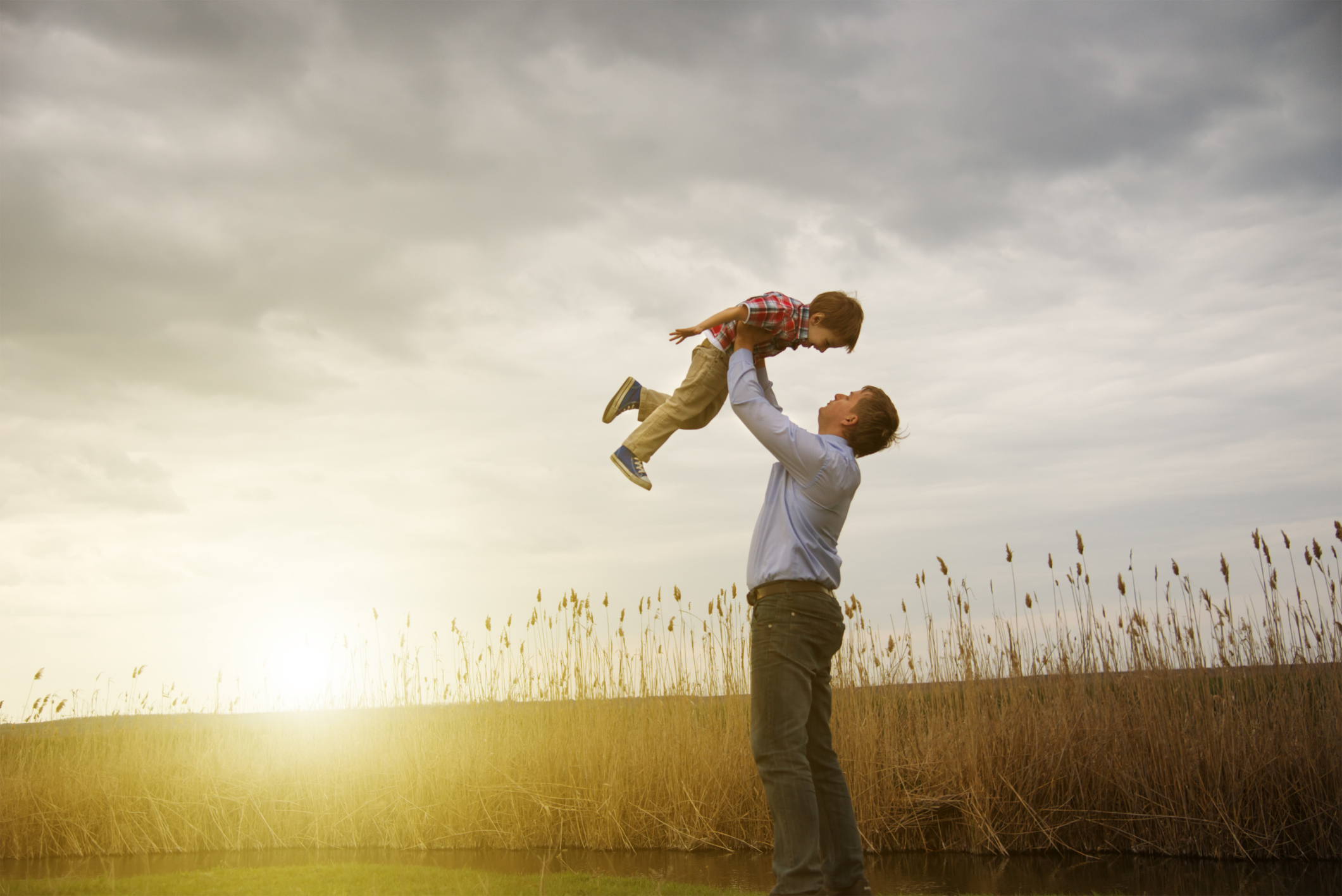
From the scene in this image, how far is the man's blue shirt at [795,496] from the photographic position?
9.13ft

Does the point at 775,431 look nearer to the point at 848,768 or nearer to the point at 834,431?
the point at 834,431

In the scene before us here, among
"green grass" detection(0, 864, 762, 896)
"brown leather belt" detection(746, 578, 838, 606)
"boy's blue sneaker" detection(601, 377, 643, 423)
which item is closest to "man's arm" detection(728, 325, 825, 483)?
"brown leather belt" detection(746, 578, 838, 606)

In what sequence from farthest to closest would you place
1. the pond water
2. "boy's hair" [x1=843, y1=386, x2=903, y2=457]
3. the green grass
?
the pond water
the green grass
"boy's hair" [x1=843, y1=386, x2=903, y2=457]

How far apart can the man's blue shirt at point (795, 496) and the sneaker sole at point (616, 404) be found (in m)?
1.05

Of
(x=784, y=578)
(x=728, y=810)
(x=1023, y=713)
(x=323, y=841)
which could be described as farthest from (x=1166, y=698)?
(x=323, y=841)

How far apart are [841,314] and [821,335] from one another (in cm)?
11

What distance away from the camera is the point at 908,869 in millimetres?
6188

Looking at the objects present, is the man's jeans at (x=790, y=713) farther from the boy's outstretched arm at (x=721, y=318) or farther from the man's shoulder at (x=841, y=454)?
the boy's outstretched arm at (x=721, y=318)

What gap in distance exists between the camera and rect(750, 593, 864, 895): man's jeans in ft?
8.66

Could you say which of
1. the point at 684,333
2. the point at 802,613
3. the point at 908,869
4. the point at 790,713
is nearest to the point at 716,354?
the point at 684,333

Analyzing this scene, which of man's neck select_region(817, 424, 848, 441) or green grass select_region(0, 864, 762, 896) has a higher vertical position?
man's neck select_region(817, 424, 848, 441)

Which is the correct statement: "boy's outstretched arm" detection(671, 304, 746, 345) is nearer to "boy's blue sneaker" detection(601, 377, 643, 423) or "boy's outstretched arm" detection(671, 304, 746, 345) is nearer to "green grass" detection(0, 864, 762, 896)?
"boy's blue sneaker" detection(601, 377, 643, 423)

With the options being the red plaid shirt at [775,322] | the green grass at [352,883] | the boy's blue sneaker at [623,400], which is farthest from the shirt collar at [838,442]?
the green grass at [352,883]

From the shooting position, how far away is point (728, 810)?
6945 mm
